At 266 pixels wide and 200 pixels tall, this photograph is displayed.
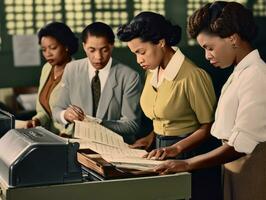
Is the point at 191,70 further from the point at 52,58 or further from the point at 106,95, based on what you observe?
the point at 52,58

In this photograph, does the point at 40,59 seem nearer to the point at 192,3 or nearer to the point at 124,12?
the point at 124,12

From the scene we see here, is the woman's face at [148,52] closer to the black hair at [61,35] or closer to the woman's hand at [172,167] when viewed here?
the woman's hand at [172,167]

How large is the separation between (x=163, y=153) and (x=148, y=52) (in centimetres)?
48

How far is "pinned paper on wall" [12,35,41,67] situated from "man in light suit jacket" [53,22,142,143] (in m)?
1.23

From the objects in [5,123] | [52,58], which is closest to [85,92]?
[52,58]

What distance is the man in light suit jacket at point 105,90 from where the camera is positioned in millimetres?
2555

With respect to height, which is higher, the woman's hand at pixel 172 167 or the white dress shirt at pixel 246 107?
the white dress shirt at pixel 246 107

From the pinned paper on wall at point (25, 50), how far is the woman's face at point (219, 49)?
2.24 m

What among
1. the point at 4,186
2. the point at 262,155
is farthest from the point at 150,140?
the point at 4,186

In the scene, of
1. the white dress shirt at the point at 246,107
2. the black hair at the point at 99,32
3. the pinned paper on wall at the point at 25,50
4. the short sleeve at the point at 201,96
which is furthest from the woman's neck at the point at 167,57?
the pinned paper on wall at the point at 25,50

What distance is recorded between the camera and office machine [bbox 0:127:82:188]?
1543mm

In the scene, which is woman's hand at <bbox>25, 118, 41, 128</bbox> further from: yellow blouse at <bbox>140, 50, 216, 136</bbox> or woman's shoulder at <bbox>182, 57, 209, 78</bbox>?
woman's shoulder at <bbox>182, 57, 209, 78</bbox>

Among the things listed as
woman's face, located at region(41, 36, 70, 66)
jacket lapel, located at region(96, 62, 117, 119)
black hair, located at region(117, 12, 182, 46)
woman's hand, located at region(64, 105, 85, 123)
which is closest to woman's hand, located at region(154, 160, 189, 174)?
black hair, located at region(117, 12, 182, 46)

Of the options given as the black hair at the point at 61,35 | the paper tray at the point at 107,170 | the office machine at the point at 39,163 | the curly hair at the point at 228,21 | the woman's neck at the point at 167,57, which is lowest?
the paper tray at the point at 107,170
